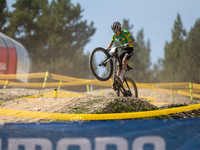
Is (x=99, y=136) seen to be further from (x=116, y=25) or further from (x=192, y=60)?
(x=192, y=60)

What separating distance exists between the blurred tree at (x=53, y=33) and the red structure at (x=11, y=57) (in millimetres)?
9826

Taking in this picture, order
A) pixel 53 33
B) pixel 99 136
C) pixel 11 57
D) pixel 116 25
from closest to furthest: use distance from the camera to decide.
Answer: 1. pixel 99 136
2. pixel 116 25
3. pixel 11 57
4. pixel 53 33

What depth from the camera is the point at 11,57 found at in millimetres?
16438

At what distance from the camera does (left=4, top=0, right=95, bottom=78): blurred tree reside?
91.2 feet

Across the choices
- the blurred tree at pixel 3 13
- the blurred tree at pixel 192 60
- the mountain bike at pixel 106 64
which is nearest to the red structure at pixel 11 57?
the blurred tree at pixel 3 13

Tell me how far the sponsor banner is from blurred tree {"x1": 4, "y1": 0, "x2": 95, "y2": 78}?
25.5 metres

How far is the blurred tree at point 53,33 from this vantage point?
27.8 metres

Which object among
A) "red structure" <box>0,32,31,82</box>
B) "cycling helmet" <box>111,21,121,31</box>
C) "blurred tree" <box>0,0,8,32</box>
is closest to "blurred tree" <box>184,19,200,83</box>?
"red structure" <box>0,32,31,82</box>

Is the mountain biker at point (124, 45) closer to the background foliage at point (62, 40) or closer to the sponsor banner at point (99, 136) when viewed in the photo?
the sponsor banner at point (99, 136)

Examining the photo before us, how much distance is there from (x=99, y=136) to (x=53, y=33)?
2873cm

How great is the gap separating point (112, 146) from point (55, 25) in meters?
29.3

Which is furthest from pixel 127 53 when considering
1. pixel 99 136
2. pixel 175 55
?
pixel 175 55

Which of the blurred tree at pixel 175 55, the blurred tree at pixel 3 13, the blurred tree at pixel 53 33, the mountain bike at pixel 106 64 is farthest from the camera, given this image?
the blurred tree at pixel 175 55

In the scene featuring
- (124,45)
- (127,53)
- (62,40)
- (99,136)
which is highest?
(62,40)
